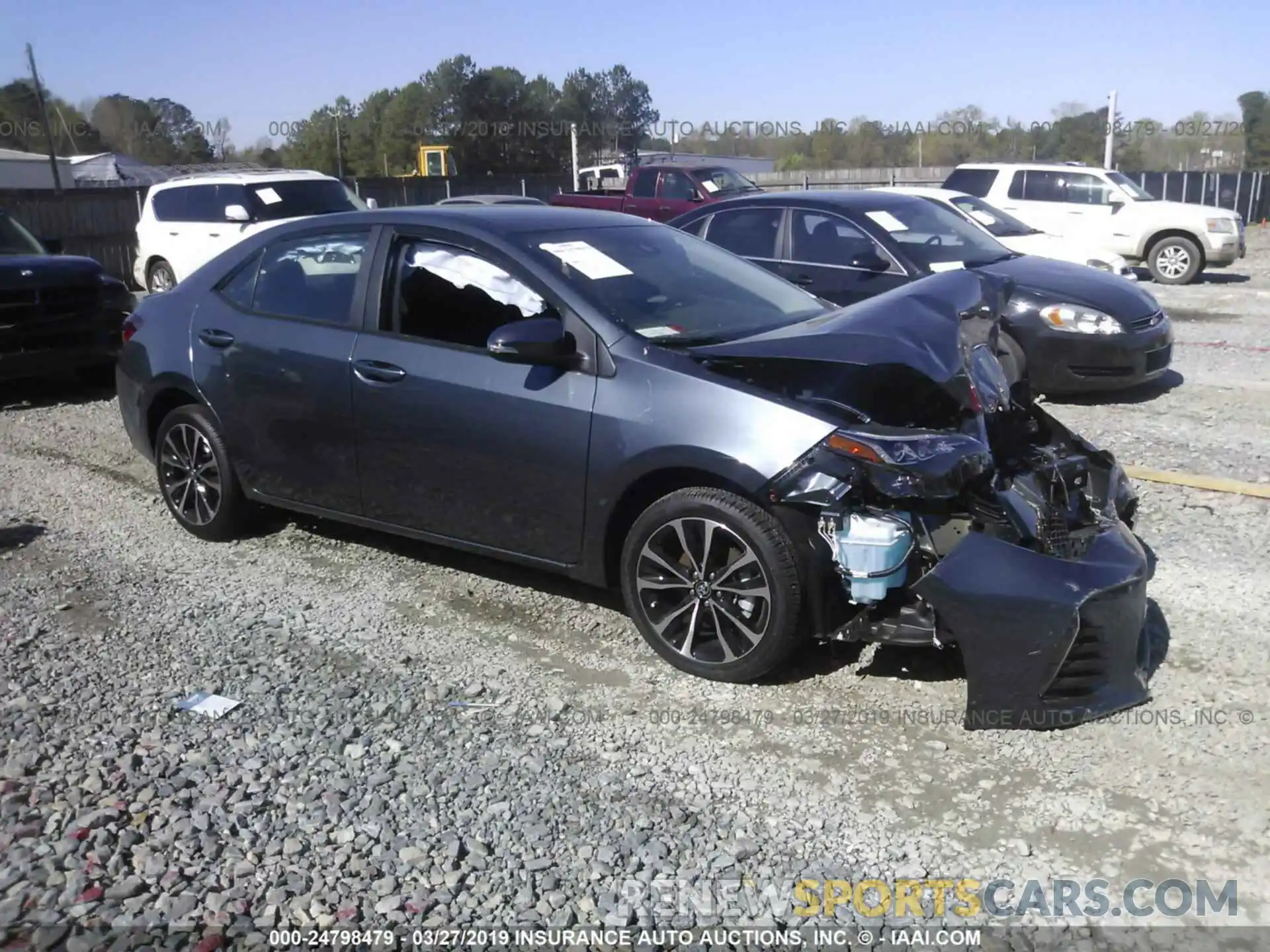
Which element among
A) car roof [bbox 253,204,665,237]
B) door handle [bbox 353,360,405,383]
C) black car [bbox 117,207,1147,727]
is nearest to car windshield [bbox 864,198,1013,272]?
black car [bbox 117,207,1147,727]

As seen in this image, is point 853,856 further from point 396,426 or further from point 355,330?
point 355,330

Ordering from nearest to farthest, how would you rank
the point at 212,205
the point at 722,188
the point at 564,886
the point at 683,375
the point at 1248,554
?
the point at 564,886 → the point at 683,375 → the point at 1248,554 → the point at 212,205 → the point at 722,188

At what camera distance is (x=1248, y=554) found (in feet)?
17.4

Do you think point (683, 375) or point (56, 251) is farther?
point (56, 251)

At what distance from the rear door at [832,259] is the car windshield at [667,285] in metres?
3.10

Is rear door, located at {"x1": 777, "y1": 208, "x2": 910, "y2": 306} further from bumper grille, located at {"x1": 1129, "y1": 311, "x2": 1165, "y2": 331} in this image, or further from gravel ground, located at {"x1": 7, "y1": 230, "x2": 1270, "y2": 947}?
gravel ground, located at {"x1": 7, "y1": 230, "x2": 1270, "y2": 947}

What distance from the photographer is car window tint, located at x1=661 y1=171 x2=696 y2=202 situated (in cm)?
1950

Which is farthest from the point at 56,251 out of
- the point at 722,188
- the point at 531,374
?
the point at 722,188

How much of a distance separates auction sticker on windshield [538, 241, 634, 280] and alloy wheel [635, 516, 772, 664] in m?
1.18

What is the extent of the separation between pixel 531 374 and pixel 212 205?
1281 cm

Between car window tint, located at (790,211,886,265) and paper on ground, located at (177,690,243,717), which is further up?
car window tint, located at (790,211,886,265)

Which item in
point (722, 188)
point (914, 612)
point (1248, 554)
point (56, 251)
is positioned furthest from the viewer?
point (722, 188)

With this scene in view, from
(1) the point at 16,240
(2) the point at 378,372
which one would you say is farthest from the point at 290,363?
(1) the point at 16,240

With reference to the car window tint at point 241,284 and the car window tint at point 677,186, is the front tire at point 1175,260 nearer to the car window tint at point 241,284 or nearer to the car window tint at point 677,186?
the car window tint at point 677,186
